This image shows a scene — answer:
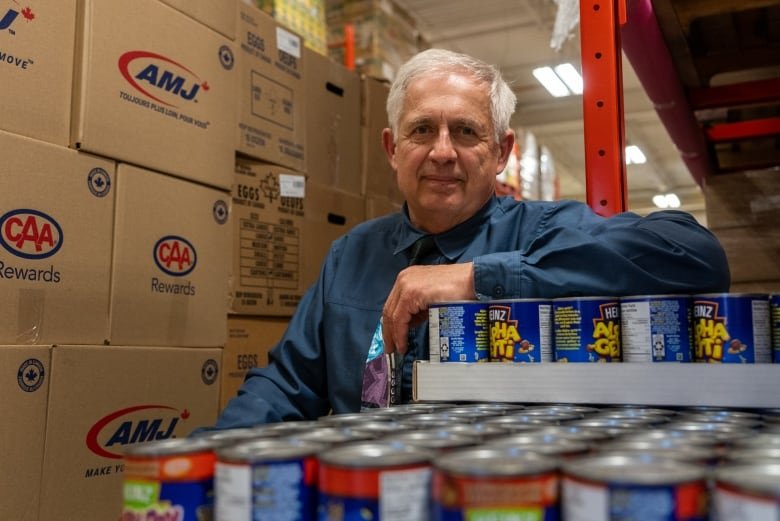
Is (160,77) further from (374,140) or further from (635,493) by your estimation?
(635,493)

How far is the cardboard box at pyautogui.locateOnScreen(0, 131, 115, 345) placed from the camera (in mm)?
1626

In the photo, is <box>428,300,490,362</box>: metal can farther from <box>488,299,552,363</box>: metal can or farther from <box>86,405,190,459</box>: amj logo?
<box>86,405,190,459</box>: amj logo

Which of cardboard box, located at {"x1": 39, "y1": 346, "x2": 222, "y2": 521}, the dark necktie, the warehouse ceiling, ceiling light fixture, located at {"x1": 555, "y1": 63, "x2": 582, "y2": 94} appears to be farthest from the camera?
ceiling light fixture, located at {"x1": 555, "y1": 63, "x2": 582, "y2": 94}

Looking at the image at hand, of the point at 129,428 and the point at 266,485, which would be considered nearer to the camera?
the point at 266,485

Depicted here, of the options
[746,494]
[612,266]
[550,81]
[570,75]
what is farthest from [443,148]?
[550,81]

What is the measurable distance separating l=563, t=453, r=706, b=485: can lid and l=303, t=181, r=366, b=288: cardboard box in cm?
Result: 219

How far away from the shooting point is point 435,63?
1.75m

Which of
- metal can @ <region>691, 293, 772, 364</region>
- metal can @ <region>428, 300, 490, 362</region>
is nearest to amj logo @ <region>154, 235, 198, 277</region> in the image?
metal can @ <region>428, 300, 490, 362</region>

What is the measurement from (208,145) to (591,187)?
4.02 ft

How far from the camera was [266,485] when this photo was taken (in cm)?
61

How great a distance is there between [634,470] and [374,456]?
0.69 feet

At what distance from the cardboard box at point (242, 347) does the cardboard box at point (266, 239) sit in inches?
1.5

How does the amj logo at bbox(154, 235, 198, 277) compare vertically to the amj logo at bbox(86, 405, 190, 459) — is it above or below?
above

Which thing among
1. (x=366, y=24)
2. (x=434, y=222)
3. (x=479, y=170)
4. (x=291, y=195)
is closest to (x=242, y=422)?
(x=434, y=222)
